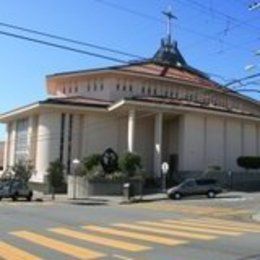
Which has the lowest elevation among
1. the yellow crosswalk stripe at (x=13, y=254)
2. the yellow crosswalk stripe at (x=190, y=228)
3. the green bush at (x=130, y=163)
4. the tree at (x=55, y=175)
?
the yellow crosswalk stripe at (x=13, y=254)

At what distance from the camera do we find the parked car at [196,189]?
50000mm

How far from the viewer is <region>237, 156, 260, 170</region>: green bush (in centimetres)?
6644

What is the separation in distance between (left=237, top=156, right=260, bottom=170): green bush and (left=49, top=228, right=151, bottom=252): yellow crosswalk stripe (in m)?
47.5

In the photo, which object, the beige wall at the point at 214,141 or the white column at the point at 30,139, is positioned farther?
the white column at the point at 30,139

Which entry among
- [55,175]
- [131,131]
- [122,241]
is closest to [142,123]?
[131,131]

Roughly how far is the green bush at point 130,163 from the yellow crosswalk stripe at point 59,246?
3562 cm

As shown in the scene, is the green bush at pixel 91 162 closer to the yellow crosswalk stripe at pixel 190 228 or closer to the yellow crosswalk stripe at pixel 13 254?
the yellow crosswalk stripe at pixel 190 228

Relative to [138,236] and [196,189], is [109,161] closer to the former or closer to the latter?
[196,189]

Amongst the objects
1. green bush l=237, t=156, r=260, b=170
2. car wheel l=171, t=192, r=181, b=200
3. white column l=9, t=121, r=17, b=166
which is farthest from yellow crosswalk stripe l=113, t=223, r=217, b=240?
white column l=9, t=121, r=17, b=166

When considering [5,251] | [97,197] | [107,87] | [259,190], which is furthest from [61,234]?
[107,87]

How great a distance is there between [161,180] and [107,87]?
1514 centimetres

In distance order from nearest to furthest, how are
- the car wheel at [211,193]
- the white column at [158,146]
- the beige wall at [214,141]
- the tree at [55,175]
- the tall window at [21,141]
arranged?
1. the car wheel at [211,193]
2. the tree at [55,175]
3. the white column at [158,146]
4. the beige wall at [214,141]
5. the tall window at [21,141]

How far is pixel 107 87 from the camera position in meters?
72.3

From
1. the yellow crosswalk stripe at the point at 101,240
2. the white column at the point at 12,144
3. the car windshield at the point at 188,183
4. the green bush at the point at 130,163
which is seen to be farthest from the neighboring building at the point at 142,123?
the yellow crosswalk stripe at the point at 101,240
